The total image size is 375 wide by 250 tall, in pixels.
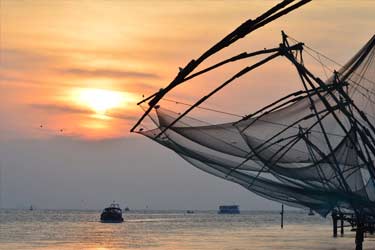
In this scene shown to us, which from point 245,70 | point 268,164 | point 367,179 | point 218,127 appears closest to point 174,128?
point 218,127

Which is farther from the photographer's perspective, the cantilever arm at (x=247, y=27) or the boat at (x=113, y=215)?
the boat at (x=113, y=215)

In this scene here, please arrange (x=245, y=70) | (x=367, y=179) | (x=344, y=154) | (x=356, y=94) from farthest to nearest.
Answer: (x=367, y=179) < (x=344, y=154) < (x=356, y=94) < (x=245, y=70)

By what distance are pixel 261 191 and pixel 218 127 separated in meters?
4.40

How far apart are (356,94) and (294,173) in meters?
3.29

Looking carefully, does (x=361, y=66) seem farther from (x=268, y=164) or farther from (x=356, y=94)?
(x=268, y=164)

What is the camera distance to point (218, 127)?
20.9m

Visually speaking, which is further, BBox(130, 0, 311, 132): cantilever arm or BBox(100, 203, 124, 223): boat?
BBox(100, 203, 124, 223): boat

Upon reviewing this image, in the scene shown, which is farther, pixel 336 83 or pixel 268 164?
pixel 268 164

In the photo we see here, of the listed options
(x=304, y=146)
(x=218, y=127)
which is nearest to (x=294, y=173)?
(x=304, y=146)

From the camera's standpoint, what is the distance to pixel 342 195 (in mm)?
22422

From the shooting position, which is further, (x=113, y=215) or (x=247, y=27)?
(x=113, y=215)

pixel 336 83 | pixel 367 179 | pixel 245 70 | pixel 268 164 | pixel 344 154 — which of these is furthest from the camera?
pixel 367 179

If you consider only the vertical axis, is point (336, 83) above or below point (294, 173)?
above

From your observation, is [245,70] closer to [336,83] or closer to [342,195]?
[336,83]
